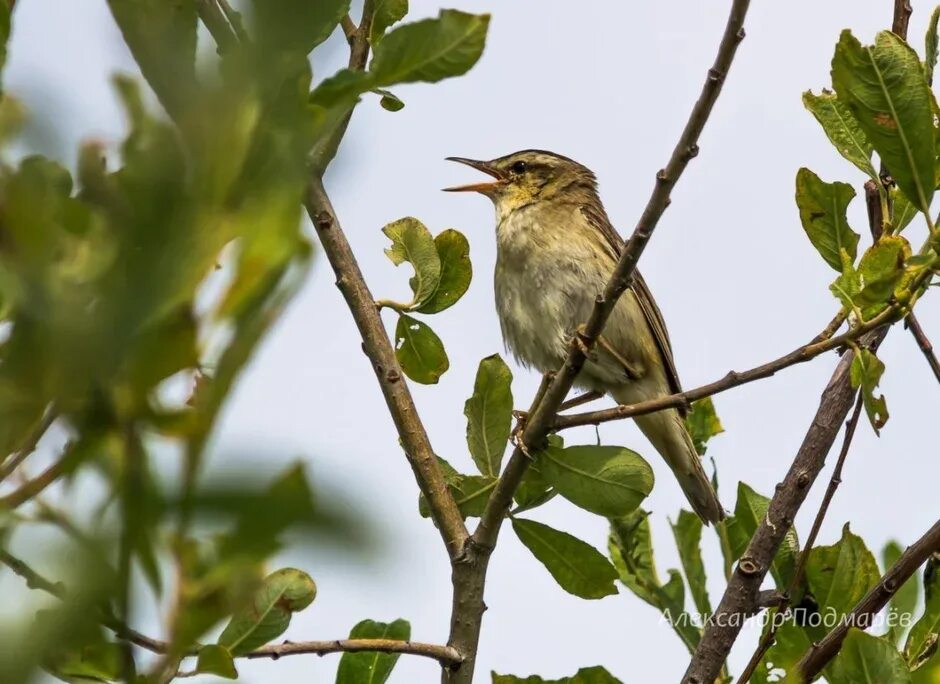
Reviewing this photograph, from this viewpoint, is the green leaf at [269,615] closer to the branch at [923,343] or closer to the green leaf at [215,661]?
the green leaf at [215,661]

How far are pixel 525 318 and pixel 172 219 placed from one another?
18.7 ft

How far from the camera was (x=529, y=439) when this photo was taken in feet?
11.5

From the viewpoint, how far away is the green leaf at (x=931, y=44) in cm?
303

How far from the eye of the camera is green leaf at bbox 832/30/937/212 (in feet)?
7.86

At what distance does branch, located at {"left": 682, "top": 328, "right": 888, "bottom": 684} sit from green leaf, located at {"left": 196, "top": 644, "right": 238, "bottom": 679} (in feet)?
6.41

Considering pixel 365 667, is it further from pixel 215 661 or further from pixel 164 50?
pixel 164 50

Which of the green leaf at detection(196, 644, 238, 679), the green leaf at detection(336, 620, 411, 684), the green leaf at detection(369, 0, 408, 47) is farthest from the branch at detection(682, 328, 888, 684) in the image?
the green leaf at detection(196, 644, 238, 679)

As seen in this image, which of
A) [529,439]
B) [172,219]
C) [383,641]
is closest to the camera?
[172,219]

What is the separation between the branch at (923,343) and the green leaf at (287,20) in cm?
304

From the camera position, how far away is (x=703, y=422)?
4832mm

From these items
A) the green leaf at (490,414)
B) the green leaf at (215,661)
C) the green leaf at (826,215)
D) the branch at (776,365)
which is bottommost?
the green leaf at (215,661)

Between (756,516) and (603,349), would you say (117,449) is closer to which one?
(756,516)

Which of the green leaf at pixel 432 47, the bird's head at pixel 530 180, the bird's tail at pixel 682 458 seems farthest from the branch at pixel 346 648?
the bird's head at pixel 530 180

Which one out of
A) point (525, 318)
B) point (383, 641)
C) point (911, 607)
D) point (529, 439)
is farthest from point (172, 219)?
point (525, 318)
